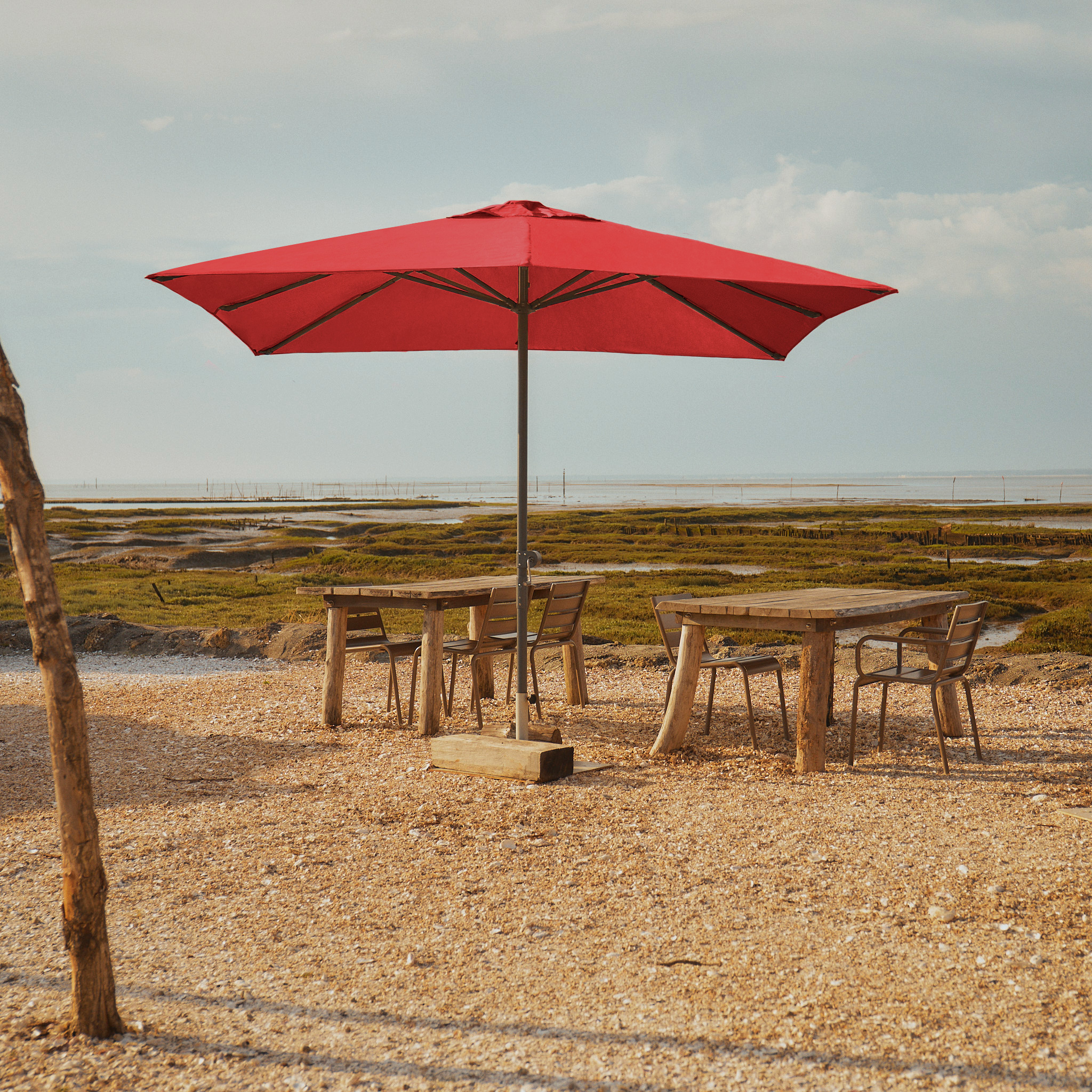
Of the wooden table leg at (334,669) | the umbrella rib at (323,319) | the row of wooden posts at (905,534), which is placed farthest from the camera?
the row of wooden posts at (905,534)

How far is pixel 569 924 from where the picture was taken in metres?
3.61

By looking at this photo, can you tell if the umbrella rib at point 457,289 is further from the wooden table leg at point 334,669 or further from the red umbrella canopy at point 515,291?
the wooden table leg at point 334,669

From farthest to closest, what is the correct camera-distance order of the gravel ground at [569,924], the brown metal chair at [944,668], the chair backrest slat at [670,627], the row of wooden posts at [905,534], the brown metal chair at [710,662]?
the row of wooden posts at [905,534]
the chair backrest slat at [670,627]
the brown metal chair at [710,662]
the brown metal chair at [944,668]
the gravel ground at [569,924]

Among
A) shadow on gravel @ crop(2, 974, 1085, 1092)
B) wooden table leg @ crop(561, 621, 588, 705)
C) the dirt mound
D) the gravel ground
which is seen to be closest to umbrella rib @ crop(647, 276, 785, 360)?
the gravel ground

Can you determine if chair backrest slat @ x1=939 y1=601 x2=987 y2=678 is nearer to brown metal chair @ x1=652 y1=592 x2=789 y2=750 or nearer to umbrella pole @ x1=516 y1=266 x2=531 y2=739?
brown metal chair @ x1=652 y1=592 x2=789 y2=750

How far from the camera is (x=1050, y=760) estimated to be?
6.28m

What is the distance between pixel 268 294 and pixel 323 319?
564mm

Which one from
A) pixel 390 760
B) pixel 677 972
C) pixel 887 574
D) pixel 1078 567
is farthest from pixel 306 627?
pixel 1078 567

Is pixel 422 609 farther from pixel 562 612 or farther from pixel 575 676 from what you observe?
pixel 575 676

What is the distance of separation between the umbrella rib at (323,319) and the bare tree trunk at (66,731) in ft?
12.4

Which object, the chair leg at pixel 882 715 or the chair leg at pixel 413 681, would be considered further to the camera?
the chair leg at pixel 413 681

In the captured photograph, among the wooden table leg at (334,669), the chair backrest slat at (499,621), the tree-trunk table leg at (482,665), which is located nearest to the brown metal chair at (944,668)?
the chair backrest slat at (499,621)

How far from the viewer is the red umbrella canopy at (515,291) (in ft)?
14.1

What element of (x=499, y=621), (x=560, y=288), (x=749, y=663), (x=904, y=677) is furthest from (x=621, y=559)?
(x=560, y=288)
